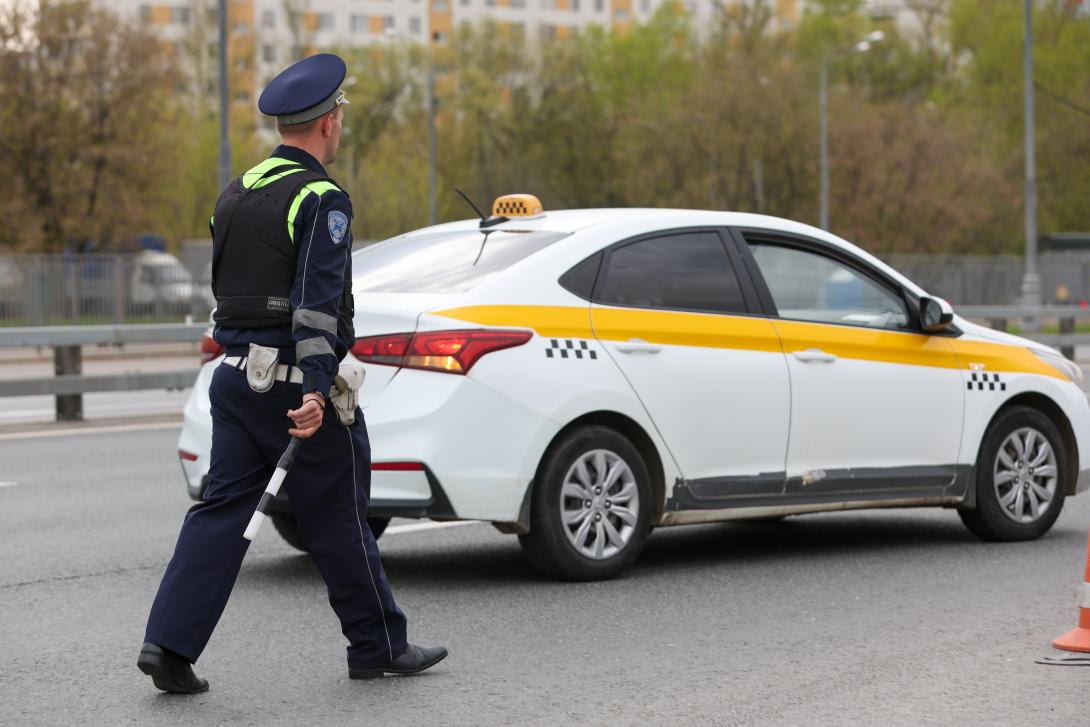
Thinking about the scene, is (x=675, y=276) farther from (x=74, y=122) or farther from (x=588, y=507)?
(x=74, y=122)

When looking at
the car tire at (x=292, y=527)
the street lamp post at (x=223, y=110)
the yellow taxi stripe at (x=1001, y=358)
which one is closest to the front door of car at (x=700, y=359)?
the yellow taxi stripe at (x=1001, y=358)

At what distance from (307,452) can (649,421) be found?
2.34 metres

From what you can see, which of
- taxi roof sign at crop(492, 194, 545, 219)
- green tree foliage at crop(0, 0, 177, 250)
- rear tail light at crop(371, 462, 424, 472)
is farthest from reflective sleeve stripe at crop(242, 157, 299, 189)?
green tree foliage at crop(0, 0, 177, 250)

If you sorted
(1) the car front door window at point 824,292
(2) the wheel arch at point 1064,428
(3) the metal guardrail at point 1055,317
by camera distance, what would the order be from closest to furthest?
1. (1) the car front door window at point 824,292
2. (2) the wheel arch at point 1064,428
3. (3) the metal guardrail at point 1055,317

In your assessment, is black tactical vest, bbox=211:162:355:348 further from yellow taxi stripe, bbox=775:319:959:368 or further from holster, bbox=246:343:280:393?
yellow taxi stripe, bbox=775:319:959:368

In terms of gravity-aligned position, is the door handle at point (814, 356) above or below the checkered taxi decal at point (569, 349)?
below

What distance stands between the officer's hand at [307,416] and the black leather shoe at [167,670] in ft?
2.48

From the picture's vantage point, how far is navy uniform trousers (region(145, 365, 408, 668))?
539 cm

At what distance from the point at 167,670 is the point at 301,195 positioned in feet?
4.71

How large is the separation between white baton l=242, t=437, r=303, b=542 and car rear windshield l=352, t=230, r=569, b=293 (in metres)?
2.08

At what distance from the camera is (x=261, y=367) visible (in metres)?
5.37

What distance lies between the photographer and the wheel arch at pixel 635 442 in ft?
24.0

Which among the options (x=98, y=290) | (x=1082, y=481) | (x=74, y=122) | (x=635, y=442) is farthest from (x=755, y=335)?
(x=74, y=122)

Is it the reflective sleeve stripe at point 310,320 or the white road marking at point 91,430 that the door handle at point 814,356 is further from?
the white road marking at point 91,430
